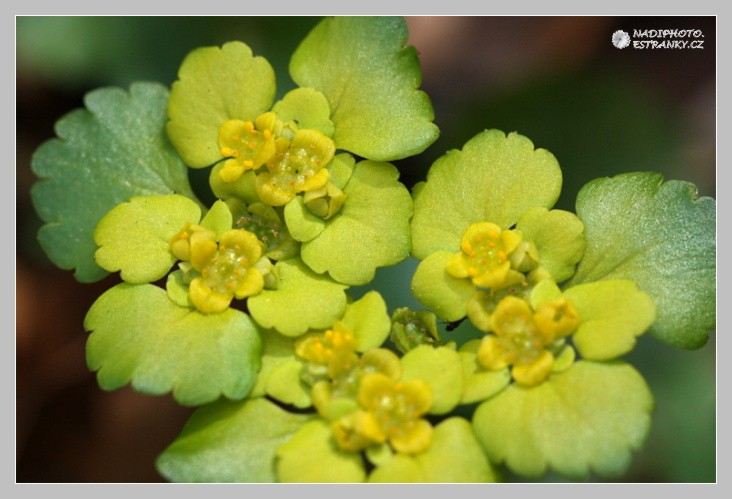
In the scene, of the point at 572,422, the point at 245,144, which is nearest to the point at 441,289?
the point at 572,422

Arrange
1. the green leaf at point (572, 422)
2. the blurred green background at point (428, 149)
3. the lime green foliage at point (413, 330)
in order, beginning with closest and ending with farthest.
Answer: the green leaf at point (572, 422)
the lime green foliage at point (413, 330)
the blurred green background at point (428, 149)

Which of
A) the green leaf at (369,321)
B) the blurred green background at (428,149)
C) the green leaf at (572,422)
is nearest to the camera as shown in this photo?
the green leaf at (572,422)

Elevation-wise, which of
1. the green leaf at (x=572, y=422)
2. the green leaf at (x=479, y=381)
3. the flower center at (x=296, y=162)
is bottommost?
the green leaf at (x=572, y=422)

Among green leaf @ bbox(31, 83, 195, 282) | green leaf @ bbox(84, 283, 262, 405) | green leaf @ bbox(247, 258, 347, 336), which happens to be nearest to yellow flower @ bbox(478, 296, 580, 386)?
green leaf @ bbox(247, 258, 347, 336)

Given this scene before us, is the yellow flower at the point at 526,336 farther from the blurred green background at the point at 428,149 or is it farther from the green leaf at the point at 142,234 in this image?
the green leaf at the point at 142,234

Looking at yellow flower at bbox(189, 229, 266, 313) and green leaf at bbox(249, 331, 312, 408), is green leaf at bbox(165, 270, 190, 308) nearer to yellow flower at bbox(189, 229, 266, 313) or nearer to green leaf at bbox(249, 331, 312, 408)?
yellow flower at bbox(189, 229, 266, 313)

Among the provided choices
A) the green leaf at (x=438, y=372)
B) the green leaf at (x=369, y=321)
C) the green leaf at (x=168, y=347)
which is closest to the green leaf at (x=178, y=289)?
the green leaf at (x=168, y=347)

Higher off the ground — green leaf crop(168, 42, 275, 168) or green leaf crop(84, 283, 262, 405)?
green leaf crop(168, 42, 275, 168)
